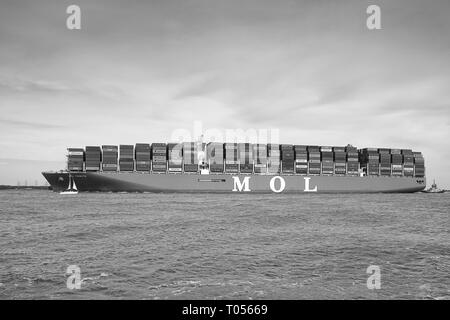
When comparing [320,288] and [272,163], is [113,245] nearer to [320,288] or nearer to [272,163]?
[320,288]

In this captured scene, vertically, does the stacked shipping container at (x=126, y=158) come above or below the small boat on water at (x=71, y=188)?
above

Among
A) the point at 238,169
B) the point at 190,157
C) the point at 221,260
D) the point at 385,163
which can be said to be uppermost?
the point at 190,157

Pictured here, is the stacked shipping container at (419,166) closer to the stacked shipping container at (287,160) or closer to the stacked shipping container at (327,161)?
the stacked shipping container at (327,161)

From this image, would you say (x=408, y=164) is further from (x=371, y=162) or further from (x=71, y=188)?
(x=71, y=188)

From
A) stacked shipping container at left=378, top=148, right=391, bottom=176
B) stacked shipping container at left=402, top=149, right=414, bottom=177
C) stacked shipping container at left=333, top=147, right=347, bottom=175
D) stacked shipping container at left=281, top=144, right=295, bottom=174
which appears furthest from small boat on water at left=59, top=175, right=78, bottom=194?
stacked shipping container at left=402, top=149, right=414, bottom=177

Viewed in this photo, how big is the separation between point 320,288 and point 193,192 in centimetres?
6182

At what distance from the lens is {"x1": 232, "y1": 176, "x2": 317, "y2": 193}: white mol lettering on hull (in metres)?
72.6

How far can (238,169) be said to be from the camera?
73.3 m

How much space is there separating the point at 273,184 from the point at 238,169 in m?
9.04

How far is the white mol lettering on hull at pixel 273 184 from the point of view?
72.6m

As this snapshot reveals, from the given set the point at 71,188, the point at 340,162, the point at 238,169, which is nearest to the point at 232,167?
the point at 238,169

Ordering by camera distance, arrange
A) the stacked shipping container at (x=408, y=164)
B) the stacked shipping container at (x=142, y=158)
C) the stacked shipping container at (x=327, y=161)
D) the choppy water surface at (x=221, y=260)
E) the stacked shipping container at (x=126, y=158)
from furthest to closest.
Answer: the stacked shipping container at (x=408, y=164), the stacked shipping container at (x=327, y=161), the stacked shipping container at (x=142, y=158), the stacked shipping container at (x=126, y=158), the choppy water surface at (x=221, y=260)

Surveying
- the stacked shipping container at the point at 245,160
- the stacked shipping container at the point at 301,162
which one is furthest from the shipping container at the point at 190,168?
the stacked shipping container at the point at 301,162
